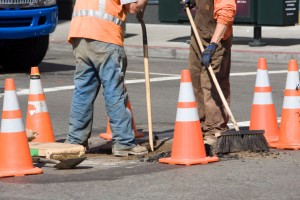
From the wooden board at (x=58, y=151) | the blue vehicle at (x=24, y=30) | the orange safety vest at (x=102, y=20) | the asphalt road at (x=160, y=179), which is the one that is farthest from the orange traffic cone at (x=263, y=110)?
the blue vehicle at (x=24, y=30)

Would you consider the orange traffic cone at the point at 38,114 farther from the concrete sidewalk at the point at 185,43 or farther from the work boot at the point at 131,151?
the concrete sidewalk at the point at 185,43

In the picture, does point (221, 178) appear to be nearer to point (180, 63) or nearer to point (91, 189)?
point (91, 189)

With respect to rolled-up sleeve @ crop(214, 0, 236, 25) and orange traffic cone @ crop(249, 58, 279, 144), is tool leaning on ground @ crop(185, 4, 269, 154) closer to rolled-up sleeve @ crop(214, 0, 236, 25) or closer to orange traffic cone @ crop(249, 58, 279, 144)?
orange traffic cone @ crop(249, 58, 279, 144)

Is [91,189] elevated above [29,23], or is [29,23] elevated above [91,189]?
[29,23]

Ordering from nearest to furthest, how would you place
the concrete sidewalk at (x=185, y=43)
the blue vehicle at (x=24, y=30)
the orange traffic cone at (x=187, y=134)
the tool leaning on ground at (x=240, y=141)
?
the orange traffic cone at (x=187, y=134) < the tool leaning on ground at (x=240, y=141) < the blue vehicle at (x=24, y=30) < the concrete sidewalk at (x=185, y=43)

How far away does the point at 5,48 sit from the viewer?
54.3 ft

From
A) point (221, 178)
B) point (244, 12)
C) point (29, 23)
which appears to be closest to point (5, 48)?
point (29, 23)

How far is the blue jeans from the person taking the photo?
8.88 metres

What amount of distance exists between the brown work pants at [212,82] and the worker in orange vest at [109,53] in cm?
80

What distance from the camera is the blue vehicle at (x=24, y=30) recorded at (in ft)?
50.6

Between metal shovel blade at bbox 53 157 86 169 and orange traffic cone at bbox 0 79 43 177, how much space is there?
19 cm

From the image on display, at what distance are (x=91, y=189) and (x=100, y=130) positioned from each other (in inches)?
135

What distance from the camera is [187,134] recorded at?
27.6 feet

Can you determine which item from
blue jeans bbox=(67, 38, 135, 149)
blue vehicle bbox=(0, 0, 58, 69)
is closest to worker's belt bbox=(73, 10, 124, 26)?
blue jeans bbox=(67, 38, 135, 149)
